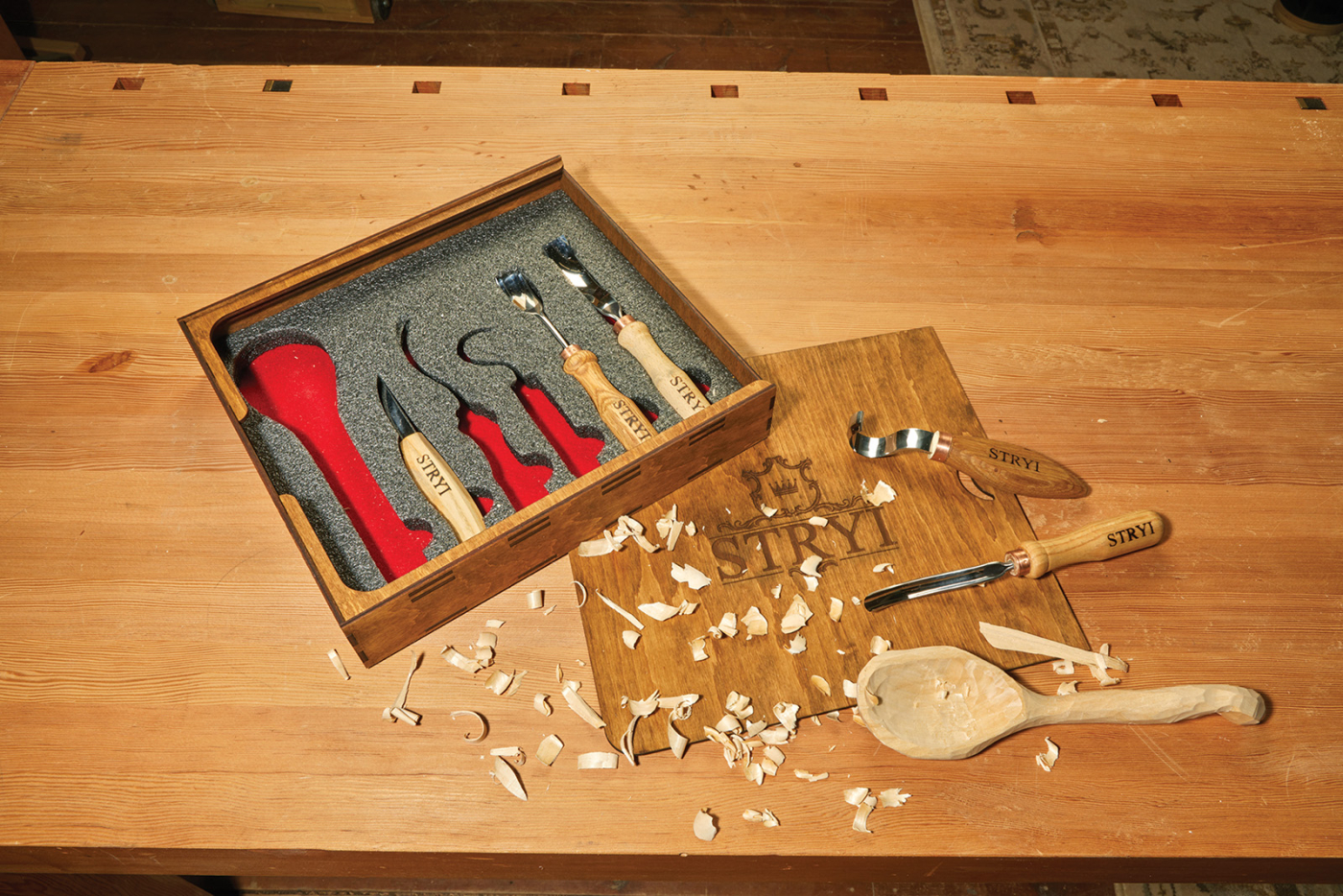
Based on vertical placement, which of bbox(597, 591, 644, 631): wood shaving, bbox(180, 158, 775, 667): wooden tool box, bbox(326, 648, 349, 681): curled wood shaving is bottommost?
bbox(597, 591, 644, 631): wood shaving

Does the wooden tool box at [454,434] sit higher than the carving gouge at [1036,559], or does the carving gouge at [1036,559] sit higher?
the wooden tool box at [454,434]

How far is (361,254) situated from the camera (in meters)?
1.13

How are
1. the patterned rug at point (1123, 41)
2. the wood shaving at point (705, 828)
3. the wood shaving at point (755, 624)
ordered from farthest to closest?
the patterned rug at point (1123, 41)
the wood shaving at point (755, 624)
the wood shaving at point (705, 828)

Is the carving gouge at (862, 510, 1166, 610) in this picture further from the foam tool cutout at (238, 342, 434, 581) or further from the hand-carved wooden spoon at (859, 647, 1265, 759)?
the foam tool cutout at (238, 342, 434, 581)

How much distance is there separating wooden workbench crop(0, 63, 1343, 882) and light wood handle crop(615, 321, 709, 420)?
6.3 inches

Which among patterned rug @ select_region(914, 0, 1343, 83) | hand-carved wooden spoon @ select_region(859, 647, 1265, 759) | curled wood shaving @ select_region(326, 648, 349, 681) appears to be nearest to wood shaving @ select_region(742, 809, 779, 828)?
hand-carved wooden spoon @ select_region(859, 647, 1265, 759)

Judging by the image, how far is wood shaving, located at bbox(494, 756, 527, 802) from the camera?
90 centimetres

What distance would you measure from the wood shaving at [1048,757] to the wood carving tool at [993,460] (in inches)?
11.4

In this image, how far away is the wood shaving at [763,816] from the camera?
0.88m

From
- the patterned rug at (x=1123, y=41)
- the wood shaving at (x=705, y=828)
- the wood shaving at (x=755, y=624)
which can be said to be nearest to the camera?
the wood shaving at (x=705, y=828)

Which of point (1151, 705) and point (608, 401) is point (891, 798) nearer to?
point (1151, 705)

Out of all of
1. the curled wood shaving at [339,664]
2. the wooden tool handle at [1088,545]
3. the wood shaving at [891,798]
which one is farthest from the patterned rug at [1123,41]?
the curled wood shaving at [339,664]

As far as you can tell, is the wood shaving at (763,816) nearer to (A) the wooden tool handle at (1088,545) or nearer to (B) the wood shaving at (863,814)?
(B) the wood shaving at (863,814)

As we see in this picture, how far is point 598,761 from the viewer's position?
91 cm
